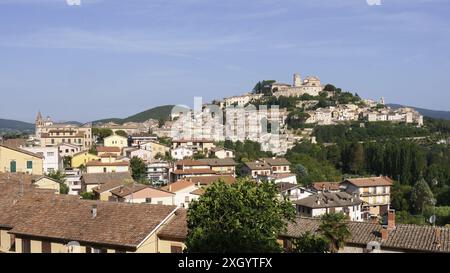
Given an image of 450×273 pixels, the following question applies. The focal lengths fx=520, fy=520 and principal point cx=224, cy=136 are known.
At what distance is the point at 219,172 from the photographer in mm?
44781

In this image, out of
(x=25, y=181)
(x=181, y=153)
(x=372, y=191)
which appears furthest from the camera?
(x=181, y=153)

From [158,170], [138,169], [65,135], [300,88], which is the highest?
[300,88]

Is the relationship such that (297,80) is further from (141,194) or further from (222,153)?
(141,194)

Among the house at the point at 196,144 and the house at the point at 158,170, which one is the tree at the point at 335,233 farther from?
the house at the point at 196,144

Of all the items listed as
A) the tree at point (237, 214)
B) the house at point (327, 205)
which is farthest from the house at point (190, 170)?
the tree at point (237, 214)

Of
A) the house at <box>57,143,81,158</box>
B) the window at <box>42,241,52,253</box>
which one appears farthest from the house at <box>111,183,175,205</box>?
the house at <box>57,143,81,158</box>

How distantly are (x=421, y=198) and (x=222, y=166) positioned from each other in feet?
55.5

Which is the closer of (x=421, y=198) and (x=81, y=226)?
(x=81, y=226)

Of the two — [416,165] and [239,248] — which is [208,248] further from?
[416,165]

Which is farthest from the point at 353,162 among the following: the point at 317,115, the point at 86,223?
the point at 86,223

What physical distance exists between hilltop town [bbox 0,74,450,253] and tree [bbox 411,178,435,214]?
0.80 metres

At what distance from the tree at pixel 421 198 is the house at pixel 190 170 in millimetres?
15706

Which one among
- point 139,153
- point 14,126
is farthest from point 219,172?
point 14,126

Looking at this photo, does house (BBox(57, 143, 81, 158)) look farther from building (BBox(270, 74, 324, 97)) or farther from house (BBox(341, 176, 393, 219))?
building (BBox(270, 74, 324, 97))
